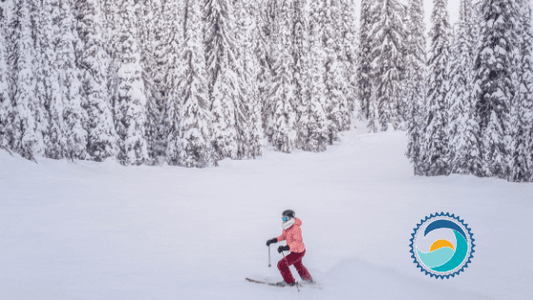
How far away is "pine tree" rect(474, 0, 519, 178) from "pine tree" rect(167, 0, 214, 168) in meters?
17.8

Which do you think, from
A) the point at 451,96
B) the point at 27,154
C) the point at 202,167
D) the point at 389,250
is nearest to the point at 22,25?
the point at 27,154

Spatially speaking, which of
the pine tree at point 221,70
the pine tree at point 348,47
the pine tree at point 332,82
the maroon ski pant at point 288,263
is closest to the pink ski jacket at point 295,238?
the maroon ski pant at point 288,263

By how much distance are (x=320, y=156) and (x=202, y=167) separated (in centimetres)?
1261

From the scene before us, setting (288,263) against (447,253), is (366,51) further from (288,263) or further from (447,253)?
(288,263)

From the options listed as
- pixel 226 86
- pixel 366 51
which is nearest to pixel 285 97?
pixel 226 86

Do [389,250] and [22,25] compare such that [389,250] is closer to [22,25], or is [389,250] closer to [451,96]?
[451,96]

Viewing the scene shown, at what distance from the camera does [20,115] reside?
2080 centimetres

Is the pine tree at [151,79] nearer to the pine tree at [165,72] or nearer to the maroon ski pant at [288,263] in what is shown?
the pine tree at [165,72]

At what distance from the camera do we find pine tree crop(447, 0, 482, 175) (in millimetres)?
20703

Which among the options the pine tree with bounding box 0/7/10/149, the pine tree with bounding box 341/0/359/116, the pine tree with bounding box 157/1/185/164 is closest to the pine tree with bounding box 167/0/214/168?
the pine tree with bounding box 157/1/185/164

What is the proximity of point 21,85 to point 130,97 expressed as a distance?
22.4 ft

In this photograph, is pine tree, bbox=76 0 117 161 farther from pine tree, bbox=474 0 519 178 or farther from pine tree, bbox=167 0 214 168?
pine tree, bbox=474 0 519 178

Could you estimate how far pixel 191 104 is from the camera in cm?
2789

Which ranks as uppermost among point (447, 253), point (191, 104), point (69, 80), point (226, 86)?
point (226, 86)
